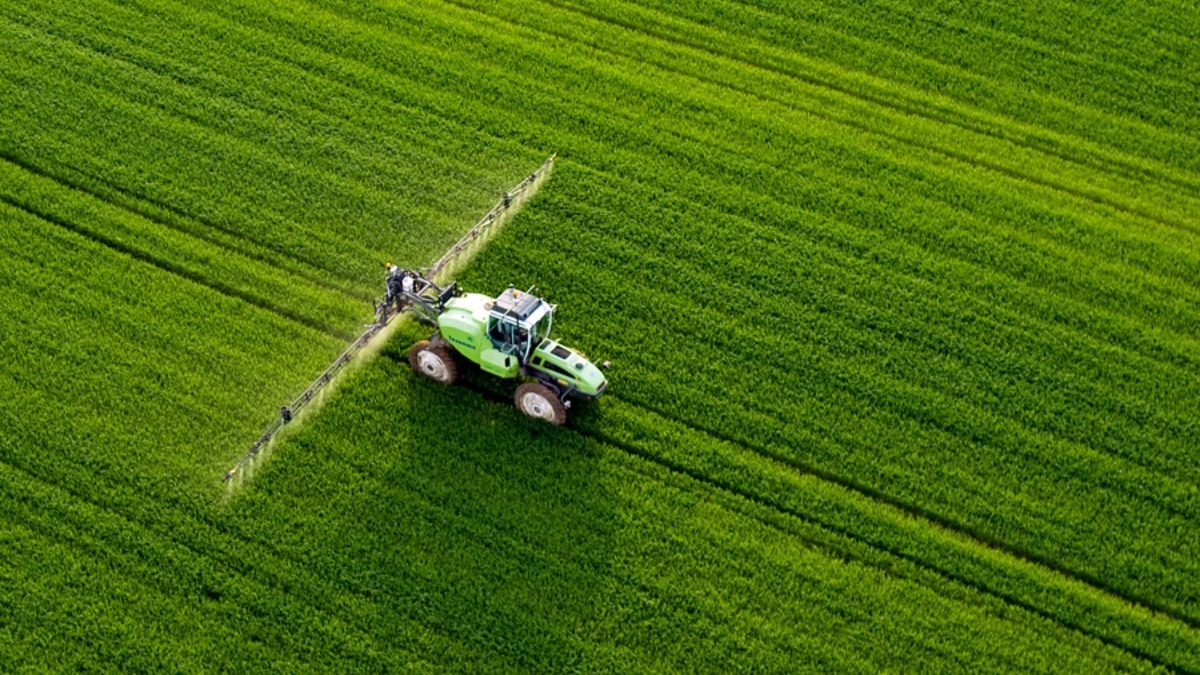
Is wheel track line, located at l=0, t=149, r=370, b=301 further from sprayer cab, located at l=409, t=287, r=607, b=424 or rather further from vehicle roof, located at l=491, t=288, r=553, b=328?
vehicle roof, located at l=491, t=288, r=553, b=328

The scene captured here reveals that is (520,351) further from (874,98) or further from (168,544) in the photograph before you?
(874,98)

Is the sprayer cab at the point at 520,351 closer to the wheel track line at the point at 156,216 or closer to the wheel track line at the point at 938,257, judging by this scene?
the wheel track line at the point at 156,216

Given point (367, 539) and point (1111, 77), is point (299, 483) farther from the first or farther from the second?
point (1111, 77)

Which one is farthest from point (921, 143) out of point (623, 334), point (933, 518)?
point (933, 518)

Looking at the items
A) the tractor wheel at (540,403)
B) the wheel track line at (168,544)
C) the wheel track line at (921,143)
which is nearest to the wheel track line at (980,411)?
the tractor wheel at (540,403)

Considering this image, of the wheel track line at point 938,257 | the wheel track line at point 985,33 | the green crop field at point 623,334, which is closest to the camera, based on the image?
the green crop field at point 623,334

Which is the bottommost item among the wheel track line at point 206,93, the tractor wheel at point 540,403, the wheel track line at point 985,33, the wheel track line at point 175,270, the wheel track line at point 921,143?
the wheel track line at point 175,270
